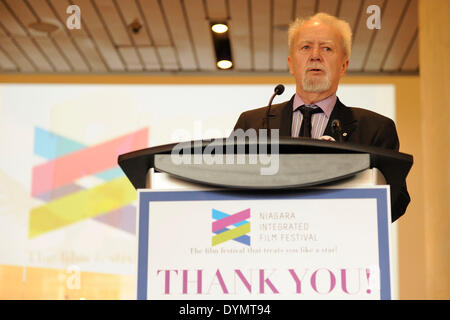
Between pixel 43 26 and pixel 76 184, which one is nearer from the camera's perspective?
pixel 43 26

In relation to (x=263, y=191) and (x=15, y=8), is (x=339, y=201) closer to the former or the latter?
(x=263, y=191)

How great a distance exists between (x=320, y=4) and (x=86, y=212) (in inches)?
94.1

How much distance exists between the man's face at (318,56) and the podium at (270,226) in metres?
0.94

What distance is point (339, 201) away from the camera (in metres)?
0.98

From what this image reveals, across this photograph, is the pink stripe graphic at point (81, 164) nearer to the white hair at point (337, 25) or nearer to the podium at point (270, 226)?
the white hair at point (337, 25)

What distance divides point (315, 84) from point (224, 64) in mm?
3900

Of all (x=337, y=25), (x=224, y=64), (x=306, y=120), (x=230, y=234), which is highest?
(x=224, y=64)

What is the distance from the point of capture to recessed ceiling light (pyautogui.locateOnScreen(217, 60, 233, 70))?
18.7 ft

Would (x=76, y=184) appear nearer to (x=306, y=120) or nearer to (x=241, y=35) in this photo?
(x=241, y=35)

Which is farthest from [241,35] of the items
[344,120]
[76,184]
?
[344,120]

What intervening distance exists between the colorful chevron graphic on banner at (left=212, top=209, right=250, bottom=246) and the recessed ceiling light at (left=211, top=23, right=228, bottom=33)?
13.6 feet

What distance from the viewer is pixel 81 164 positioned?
17.7 feet

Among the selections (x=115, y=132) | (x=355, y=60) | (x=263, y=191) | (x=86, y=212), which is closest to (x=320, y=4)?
(x=355, y=60)

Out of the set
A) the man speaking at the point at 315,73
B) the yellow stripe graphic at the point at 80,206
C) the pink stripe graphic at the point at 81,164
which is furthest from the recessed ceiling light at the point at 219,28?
the man speaking at the point at 315,73
